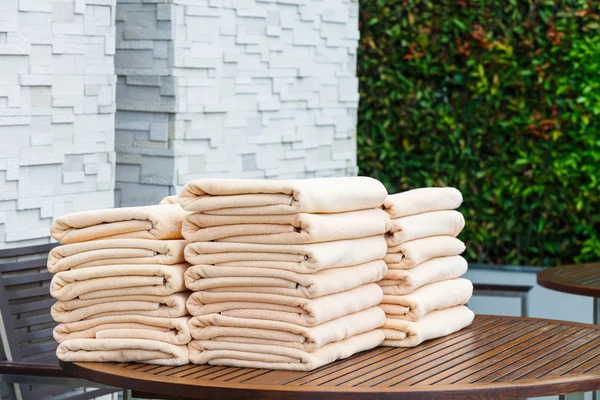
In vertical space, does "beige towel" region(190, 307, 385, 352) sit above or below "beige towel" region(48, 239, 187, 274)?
below

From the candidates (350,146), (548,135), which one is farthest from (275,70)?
(548,135)

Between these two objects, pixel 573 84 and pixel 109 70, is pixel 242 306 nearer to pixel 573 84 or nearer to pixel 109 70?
pixel 109 70

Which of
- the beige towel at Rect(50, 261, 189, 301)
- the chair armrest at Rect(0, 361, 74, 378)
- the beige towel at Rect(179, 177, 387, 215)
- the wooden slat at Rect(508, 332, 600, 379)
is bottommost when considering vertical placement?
the chair armrest at Rect(0, 361, 74, 378)

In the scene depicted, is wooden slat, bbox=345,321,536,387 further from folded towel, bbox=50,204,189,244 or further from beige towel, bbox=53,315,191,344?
folded towel, bbox=50,204,189,244

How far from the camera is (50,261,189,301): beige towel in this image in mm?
1980

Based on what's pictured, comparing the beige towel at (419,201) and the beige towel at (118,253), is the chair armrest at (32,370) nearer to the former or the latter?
the beige towel at (118,253)

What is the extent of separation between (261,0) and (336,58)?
653 millimetres

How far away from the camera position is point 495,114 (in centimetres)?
552

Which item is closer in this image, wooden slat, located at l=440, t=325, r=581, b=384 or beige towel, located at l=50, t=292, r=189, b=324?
wooden slat, located at l=440, t=325, r=581, b=384

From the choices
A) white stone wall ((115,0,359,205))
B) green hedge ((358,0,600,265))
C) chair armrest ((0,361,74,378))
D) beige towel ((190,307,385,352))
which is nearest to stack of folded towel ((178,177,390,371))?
beige towel ((190,307,385,352))

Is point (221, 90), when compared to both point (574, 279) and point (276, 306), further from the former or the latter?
point (276, 306)

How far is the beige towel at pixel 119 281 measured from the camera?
1.98 meters

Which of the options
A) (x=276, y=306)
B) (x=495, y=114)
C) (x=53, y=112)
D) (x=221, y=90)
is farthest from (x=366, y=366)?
(x=495, y=114)

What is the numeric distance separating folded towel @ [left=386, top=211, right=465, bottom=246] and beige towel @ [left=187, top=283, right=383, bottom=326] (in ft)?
0.68
